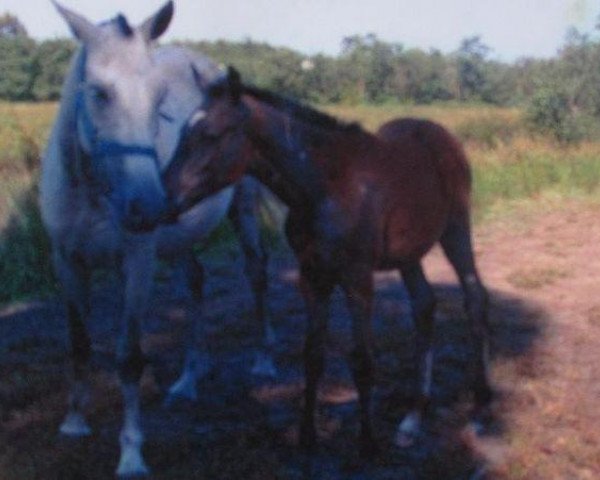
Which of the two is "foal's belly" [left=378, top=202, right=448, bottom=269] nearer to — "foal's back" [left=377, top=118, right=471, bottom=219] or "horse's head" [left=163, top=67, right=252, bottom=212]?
"foal's back" [left=377, top=118, right=471, bottom=219]

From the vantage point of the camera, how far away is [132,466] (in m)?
4.79

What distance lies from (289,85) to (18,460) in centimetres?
3818

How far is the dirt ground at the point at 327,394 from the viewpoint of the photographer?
4.85 metres

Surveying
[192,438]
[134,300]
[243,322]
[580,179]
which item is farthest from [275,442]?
[580,179]

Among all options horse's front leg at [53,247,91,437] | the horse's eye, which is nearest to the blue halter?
the horse's eye

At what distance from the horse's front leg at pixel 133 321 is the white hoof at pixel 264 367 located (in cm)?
149

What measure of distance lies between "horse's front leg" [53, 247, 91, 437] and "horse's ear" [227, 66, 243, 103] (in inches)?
61.4

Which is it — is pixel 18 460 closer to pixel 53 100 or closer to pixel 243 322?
A: pixel 243 322

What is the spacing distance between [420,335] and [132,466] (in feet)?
5.37

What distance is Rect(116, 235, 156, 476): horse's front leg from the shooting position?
16.3 ft

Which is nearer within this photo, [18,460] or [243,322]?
[18,460]

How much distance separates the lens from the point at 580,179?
642 inches

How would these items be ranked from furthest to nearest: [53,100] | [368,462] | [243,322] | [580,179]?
1. [53,100]
2. [580,179]
3. [243,322]
4. [368,462]

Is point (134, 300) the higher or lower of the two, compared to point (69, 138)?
lower
